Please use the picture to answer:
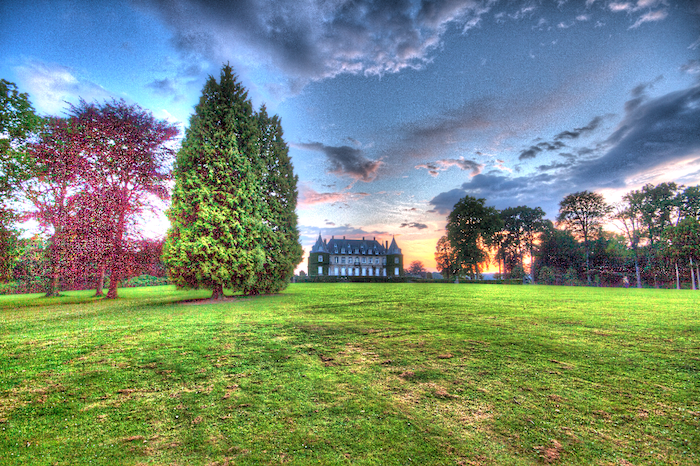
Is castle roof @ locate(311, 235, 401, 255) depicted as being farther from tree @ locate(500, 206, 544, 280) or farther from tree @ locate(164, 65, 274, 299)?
tree @ locate(164, 65, 274, 299)

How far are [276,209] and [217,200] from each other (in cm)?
363

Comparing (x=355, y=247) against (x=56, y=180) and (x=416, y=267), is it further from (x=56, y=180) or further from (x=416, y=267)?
(x=56, y=180)

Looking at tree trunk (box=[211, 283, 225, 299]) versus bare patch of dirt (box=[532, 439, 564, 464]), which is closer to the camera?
bare patch of dirt (box=[532, 439, 564, 464])

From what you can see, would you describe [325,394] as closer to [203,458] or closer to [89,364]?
[203,458]

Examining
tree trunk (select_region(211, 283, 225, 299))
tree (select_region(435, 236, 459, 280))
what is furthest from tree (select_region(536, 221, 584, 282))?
tree trunk (select_region(211, 283, 225, 299))

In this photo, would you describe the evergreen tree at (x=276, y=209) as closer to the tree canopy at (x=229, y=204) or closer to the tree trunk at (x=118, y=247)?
the tree canopy at (x=229, y=204)


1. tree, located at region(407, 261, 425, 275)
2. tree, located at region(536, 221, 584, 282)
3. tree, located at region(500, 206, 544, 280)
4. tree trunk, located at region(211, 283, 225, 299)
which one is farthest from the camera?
tree, located at region(407, 261, 425, 275)

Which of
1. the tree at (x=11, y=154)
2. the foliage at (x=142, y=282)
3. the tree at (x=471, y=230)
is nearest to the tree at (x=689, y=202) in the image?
the tree at (x=471, y=230)

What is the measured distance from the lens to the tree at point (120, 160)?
1541cm

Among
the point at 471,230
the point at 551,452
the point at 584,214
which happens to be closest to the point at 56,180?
the point at 551,452

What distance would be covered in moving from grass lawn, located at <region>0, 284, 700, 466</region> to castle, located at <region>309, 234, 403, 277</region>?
59.1m

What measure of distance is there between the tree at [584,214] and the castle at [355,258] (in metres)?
34.2

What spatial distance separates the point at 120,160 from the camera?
16125 mm

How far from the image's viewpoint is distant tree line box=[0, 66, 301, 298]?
14.3 meters
